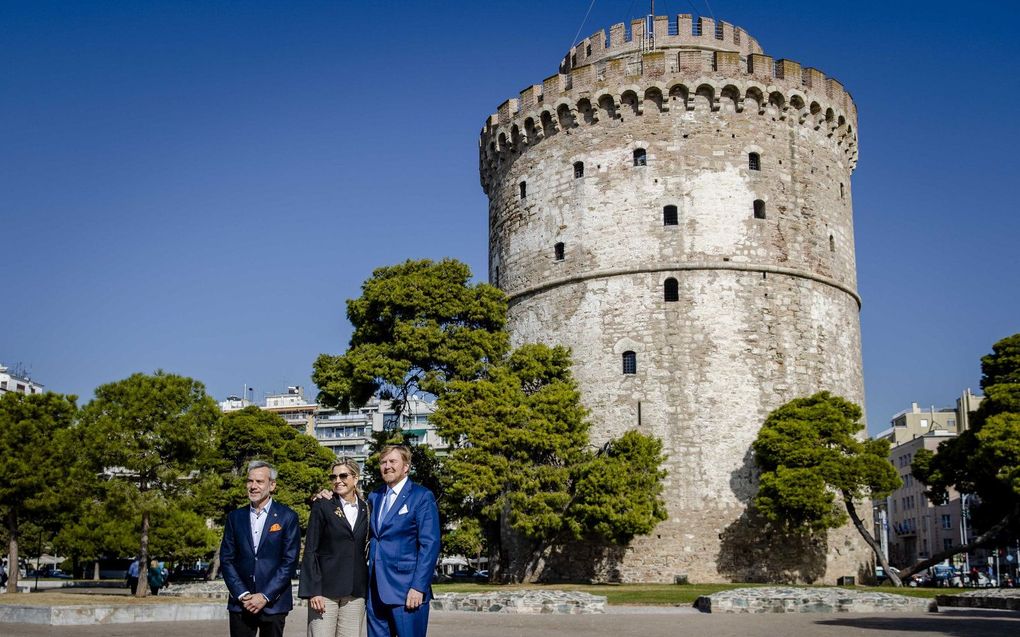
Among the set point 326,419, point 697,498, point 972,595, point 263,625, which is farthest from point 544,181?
point 326,419

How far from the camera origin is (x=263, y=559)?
6.93 metres

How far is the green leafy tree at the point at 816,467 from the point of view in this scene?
2469 centimetres

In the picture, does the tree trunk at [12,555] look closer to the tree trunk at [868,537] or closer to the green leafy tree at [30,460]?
the green leafy tree at [30,460]

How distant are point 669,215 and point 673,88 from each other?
12.0 ft

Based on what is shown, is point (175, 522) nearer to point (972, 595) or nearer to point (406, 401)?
point (406, 401)

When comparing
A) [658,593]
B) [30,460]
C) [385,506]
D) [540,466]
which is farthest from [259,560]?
[30,460]

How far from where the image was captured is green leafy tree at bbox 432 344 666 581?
2489cm

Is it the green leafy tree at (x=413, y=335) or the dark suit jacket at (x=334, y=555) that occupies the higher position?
the green leafy tree at (x=413, y=335)

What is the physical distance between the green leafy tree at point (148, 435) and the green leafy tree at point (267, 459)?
11.9 metres

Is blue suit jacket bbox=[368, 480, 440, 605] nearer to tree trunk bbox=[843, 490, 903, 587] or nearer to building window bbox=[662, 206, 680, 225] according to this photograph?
tree trunk bbox=[843, 490, 903, 587]

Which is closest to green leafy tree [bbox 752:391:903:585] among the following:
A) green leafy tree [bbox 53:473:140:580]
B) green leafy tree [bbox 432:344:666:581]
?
green leafy tree [bbox 432:344:666:581]

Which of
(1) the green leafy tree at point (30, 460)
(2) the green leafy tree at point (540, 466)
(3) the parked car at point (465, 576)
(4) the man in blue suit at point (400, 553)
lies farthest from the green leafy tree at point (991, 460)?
(1) the green leafy tree at point (30, 460)

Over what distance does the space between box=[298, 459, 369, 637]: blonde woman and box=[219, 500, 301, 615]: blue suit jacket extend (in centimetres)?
24

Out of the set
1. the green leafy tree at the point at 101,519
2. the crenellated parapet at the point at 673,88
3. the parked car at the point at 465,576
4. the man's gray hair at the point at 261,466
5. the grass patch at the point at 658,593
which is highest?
the crenellated parapet at the point at 673,88
